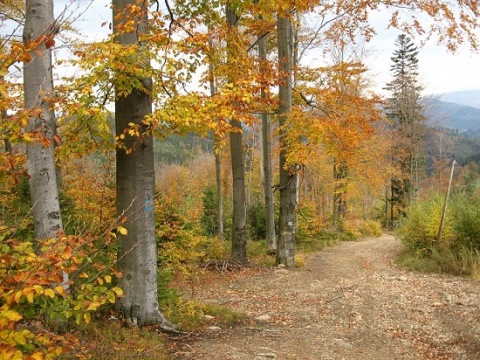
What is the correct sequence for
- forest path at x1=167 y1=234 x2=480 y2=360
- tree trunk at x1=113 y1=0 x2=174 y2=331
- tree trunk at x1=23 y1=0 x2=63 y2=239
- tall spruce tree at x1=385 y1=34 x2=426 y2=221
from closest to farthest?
tree trunk at x1=23 y1=0 x2=63 y2=239, tree trunk at x1=113 y1=0 x2=174 y2=331, forest path at x1=167 y1=234 x2=480 y2=360, tall spruce tree at x1=385 y1=34 x2=426 y2=221

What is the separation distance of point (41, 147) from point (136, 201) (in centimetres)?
134

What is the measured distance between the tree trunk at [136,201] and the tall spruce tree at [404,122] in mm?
23173

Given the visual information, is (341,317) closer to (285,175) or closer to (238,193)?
(285,175)

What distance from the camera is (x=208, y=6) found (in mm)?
6453

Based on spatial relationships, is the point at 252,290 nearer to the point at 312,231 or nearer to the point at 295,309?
the point at 295,309

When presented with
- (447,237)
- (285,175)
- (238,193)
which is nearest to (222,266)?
(238,193)

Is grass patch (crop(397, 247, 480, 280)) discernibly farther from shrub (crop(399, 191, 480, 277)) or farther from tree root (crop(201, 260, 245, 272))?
tree root (crop(201, 260, 245, 272))

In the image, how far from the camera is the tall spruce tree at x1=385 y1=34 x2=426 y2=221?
26906mm

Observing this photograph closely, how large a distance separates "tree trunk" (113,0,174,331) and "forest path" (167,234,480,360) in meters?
0.75

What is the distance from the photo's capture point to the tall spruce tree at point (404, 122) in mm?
26906

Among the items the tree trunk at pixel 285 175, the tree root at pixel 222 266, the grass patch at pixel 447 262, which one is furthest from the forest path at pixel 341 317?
the tree trunk at pixel 285 175

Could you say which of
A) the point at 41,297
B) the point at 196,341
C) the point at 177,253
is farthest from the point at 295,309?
the point at 41,297

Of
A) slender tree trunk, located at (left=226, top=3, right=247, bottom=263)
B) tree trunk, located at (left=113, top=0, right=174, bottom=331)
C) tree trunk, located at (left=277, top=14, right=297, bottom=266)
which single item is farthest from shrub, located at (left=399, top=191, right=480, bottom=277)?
tree trunk, located at (left=113, top=0, right=174, bottom=331)

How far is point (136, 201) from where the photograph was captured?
16.3 feet
